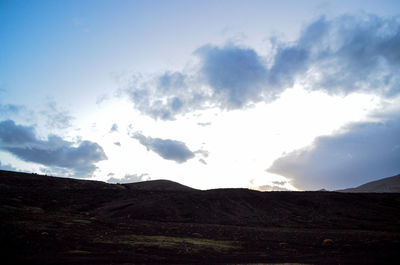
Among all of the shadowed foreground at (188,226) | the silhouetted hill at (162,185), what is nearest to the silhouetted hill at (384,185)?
the shadowed foreground at (188,226)

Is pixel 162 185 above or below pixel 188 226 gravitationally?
above

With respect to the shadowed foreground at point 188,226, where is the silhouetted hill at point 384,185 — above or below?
above

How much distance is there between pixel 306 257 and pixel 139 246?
44.9 feet

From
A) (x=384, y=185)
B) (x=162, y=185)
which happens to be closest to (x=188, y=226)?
(x=162, y=185)

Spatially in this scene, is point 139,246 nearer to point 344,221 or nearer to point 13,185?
point 344,221

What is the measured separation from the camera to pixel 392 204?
58406 mm

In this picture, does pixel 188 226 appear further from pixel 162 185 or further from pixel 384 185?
pixel 384 185

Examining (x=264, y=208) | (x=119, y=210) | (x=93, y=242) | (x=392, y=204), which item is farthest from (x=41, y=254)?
(x=392, y=204)

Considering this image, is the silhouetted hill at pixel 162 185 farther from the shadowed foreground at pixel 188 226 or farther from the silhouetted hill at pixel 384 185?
the silhouetted hill at pixel 384 185

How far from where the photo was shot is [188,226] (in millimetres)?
40250

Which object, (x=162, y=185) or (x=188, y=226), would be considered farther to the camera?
(x=162, y=185)

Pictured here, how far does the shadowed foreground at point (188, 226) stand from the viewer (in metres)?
20.6

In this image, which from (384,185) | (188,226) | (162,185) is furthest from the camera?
(384,185)

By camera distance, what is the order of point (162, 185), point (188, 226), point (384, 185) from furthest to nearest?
point (384, 185)
point (162, 185)
point (188, 226)
